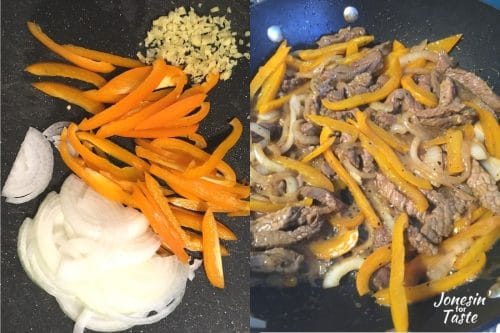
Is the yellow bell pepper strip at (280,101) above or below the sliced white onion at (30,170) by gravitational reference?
above

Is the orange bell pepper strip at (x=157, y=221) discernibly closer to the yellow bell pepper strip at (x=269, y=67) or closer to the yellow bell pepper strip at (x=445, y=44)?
the yellow bell pepper strip at (x=269, y=67)

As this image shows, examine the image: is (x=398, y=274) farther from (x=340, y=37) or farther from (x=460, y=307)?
(x=340, y=37)

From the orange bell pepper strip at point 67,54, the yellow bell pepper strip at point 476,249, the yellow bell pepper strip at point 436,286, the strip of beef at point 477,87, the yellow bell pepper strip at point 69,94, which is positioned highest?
the strip of beef at point 477,87

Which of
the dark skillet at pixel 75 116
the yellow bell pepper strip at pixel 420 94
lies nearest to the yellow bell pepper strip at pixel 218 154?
the dark skillet at pixel 75 116

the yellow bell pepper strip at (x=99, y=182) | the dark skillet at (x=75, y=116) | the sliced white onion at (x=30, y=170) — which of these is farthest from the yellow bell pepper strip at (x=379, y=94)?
the sliced white onion at (x=30, y=170)

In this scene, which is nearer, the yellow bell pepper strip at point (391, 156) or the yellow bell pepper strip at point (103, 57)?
the yellow bell pepper strip at point (391, 156)

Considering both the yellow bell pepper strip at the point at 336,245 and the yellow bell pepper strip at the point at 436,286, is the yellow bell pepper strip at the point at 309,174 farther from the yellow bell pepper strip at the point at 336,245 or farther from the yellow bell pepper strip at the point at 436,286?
the yellow bell pepper strip at the point at 436,286

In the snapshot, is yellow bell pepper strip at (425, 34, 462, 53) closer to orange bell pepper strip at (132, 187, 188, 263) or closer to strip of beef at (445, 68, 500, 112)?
strip of beef at (445, 68, 500, 112)

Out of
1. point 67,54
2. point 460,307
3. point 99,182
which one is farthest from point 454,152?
point 67,54

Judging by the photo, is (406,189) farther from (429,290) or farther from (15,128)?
(15,128)
